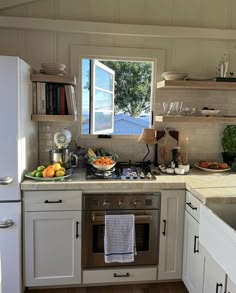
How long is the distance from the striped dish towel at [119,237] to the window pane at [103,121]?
1048mm

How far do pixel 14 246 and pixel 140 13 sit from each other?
2.33m

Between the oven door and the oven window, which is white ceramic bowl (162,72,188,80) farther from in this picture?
the oven window

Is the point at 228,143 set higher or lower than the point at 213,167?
higher

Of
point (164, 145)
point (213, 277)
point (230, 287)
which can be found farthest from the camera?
point (164, 145)

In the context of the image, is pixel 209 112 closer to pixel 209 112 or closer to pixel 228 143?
pixel 209 112

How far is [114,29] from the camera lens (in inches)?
110

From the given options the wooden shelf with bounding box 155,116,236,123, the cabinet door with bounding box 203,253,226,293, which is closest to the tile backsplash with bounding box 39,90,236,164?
the wooden shelf with bounding box 155,116,236,123

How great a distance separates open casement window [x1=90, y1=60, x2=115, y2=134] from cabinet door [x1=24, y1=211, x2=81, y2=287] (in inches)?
40.8

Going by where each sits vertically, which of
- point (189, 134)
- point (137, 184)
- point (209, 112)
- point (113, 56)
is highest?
point (113, 56)

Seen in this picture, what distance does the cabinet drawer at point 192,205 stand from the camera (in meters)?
2.17

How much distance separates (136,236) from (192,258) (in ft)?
1.56

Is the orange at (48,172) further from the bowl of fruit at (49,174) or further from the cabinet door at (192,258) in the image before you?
the cabinet door at (192,258)

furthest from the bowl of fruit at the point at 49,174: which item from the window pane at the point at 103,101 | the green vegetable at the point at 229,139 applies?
the green vegetable at the point at 229,139

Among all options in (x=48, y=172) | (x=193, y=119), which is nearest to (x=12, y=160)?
(x=48, y=172)
